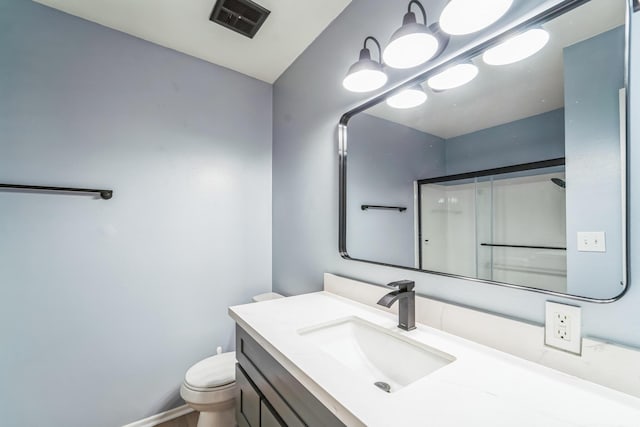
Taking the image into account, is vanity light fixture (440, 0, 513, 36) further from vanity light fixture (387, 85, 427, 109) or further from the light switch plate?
the light switch plate

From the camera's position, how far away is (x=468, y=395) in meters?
0.59

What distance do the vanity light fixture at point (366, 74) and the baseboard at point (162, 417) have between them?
2.24 m

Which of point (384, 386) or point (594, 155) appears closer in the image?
point (594, 155)

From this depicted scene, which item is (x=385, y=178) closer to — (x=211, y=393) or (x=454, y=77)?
(x=454, y=77)

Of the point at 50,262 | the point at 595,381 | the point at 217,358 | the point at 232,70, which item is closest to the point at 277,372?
the point at 595,381

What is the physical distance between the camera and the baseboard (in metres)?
1.64

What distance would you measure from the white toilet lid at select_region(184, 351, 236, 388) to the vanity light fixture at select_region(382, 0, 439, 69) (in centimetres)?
175

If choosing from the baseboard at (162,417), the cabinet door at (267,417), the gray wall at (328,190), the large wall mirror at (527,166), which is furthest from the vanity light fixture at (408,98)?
the baseboard at (162,417)

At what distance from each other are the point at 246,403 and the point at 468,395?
907mm

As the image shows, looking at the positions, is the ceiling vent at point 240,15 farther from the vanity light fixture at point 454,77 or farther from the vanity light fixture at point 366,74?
the vanity light fixture at point 454,77

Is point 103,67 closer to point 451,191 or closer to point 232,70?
point 232,70

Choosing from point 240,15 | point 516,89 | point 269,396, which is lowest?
point 269,396

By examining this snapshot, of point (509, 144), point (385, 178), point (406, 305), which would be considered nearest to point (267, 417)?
point (406, 305)

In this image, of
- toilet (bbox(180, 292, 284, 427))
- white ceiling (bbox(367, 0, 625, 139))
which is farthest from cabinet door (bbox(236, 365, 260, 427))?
white ceiling (bbox(367, 0, 625, 139))
